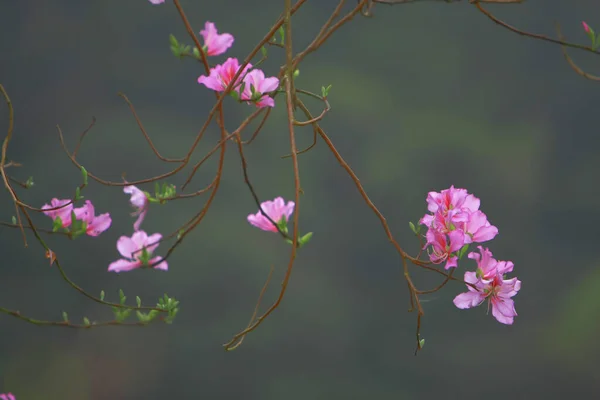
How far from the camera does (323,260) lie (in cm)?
262

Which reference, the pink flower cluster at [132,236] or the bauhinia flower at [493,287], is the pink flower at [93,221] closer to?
the pink flower cluster at [132,236]


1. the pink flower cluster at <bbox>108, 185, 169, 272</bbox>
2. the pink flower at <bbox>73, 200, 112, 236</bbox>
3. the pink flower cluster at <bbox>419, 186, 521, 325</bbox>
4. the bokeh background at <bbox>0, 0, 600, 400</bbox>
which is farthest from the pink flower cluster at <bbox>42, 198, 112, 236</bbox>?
the bokeh background at <bbox>0, 0, 600, 400</bbox>

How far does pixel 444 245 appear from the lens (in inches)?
29.9

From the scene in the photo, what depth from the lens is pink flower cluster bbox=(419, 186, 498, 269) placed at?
29.4 inches

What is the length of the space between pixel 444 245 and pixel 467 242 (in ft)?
0.07

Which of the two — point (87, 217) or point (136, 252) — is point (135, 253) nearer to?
point (136, 252)

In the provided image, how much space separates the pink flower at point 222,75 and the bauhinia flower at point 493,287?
0.96ft

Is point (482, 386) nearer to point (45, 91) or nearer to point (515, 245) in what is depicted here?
point (515, 245)

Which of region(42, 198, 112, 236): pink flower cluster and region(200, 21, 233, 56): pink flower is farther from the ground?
region(200, 21, 233, 56): pink flower

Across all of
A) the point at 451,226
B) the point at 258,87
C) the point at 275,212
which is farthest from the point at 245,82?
the point at 451,226

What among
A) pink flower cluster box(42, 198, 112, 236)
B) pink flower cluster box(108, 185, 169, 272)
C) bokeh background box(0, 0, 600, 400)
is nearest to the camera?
pink flower cluster box(108, 185, 169, 272)

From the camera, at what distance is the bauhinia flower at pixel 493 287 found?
30.4 inches

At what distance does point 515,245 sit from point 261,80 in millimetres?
2029

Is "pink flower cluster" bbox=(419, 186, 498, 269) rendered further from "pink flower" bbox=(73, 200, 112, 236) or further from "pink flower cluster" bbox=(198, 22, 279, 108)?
"pink flower" bbox=(73, 200, 112, 236)
